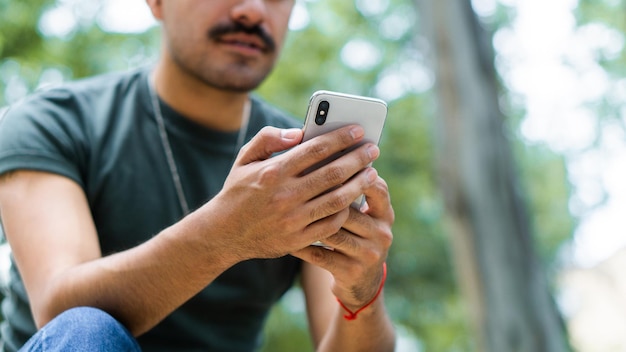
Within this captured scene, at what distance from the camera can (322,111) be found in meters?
1.12

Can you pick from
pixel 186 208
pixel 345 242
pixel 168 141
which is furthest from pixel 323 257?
pixel 168 141

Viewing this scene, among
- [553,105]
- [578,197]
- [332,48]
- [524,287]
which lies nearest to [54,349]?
[524,287]

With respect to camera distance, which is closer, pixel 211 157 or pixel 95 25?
→ pixel 211 157

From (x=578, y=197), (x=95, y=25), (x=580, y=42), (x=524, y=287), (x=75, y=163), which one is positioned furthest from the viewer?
(x=578, y=197)

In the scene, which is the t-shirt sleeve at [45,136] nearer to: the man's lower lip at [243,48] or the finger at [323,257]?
the man's lower lip at [243,48]

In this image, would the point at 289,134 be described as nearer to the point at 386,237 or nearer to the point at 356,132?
the point at 356,132

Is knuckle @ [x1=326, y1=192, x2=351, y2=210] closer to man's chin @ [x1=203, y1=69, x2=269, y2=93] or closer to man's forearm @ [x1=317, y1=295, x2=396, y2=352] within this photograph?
man's forearm @ [x1=317, y1=295, x2=396, y2=352]

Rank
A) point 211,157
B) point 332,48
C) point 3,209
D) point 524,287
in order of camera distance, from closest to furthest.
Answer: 1. point 3,209
2. point 211,157
3. point 524,287
4. point 332,48

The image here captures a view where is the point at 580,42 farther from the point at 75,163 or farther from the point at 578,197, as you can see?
the point at 75,163

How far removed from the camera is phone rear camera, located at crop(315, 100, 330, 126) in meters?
1.11

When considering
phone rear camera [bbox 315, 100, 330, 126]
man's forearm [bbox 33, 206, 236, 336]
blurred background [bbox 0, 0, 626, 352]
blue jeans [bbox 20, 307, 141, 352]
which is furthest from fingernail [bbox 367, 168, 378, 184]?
blurred background [bbox 0, 0, 626, 352]

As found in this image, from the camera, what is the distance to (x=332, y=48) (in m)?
7.32

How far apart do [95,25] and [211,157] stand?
453cm

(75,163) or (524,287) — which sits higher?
(75,163)
